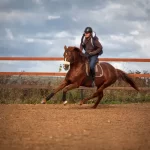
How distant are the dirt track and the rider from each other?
8.13ft

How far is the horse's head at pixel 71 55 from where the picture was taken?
8992 mm

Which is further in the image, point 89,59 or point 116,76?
point 116,76

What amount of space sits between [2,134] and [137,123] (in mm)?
2381

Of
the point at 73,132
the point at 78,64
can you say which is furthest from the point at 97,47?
the point at 73,132

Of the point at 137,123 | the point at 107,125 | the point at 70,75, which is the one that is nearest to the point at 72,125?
the point at 107,125

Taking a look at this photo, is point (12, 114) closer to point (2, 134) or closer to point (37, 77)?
point (2, 134)

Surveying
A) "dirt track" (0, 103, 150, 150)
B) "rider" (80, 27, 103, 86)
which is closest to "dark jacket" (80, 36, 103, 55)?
"rider" (80, 27, 103, 86)

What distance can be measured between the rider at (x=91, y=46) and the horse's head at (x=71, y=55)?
0.22m

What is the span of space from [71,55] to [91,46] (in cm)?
58

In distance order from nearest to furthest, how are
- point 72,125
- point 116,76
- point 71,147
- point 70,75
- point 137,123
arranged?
point 71,147 → point 72,125 → point 137,123 → point 70,75 → point 116,76

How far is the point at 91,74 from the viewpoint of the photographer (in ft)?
31.1

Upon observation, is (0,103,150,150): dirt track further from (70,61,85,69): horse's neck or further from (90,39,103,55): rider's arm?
(90,39,103,55): rider's arm

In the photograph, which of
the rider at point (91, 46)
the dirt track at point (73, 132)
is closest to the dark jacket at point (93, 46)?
the rider at point (91, 46)

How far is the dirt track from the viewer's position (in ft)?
13.8
